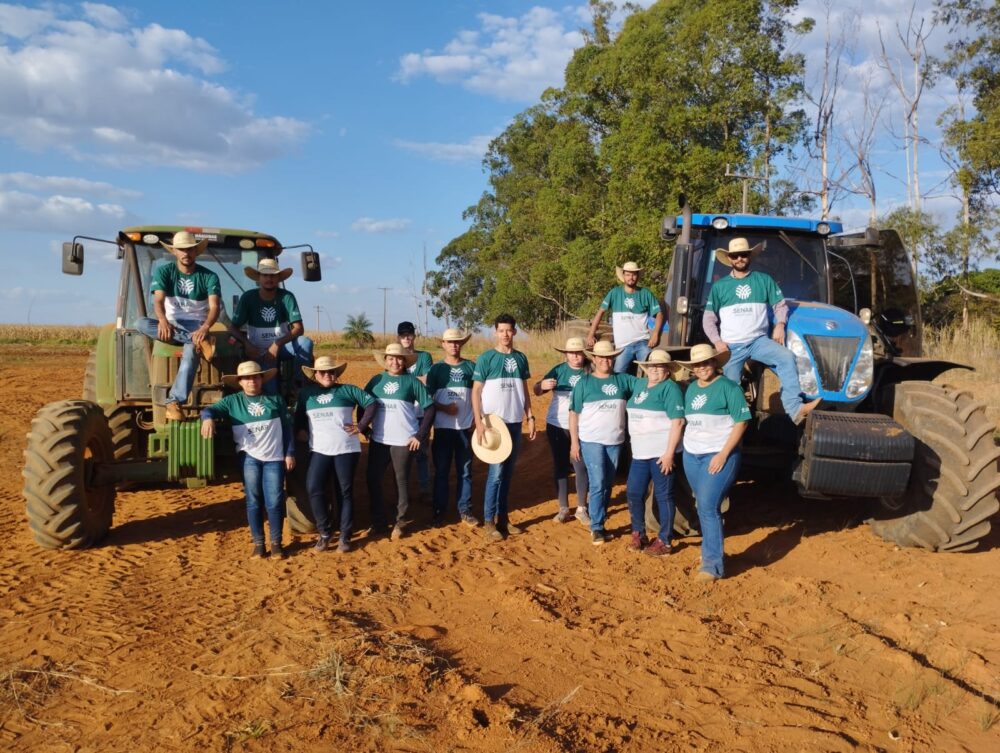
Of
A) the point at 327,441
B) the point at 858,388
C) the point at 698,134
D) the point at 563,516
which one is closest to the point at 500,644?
the point at 327,441

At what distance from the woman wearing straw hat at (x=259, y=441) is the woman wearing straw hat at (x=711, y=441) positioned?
9.75 ft

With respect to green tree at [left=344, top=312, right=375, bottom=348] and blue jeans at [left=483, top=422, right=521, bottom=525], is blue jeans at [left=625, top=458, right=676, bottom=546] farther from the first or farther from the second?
green tree at [left=344, top=312, right=375, bottom=348]

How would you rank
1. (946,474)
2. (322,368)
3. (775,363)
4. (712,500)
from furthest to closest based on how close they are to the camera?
Result: (322,368) → (775,363) → (712,500) → (946,474)

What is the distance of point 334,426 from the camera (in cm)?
627

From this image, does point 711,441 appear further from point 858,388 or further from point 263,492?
point 263,492

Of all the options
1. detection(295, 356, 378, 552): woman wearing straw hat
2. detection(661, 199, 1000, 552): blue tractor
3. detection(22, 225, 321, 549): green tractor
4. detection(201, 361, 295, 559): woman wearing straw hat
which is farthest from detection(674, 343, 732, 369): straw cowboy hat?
detection(22, 225, 321, 549): green tractor

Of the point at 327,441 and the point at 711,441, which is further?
the point at 327,441

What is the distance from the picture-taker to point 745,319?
5957mm

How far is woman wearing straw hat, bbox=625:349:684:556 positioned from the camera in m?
5.89

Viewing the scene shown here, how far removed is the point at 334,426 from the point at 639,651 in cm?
300

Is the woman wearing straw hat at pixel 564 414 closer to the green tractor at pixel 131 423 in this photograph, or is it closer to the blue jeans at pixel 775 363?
the blue jeans at pixel 775 363

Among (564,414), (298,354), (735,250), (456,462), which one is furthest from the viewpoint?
(298,354)

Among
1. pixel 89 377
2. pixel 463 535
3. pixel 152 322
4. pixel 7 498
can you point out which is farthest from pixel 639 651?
pixel 7 498

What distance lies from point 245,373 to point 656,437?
3.03 m
